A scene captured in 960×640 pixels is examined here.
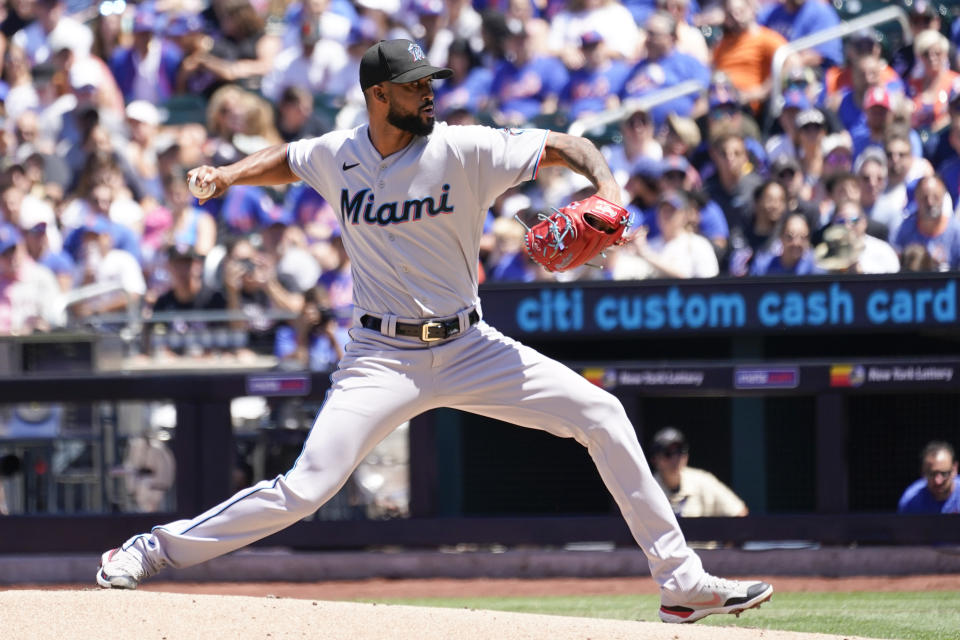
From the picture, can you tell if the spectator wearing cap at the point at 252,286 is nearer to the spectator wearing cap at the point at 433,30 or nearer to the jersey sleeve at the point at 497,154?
the spectator wearing cap at the point at 433,30

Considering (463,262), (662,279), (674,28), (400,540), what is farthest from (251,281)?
(463,262)

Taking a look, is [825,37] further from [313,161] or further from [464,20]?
[313,161]

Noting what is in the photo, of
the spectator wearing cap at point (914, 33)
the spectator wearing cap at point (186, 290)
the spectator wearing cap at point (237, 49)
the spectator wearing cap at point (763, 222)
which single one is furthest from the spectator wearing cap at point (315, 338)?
the spectator wearing cap at point (914, 33)

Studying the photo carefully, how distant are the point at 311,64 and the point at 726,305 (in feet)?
17.2

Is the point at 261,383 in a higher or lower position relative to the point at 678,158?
lower

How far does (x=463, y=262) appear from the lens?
489cm

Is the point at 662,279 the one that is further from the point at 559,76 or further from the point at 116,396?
the point at 559,76

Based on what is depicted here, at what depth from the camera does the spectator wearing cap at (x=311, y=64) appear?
11.8 meters

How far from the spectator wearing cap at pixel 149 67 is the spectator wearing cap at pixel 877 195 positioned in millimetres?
5987

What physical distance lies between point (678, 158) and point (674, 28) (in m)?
1.58

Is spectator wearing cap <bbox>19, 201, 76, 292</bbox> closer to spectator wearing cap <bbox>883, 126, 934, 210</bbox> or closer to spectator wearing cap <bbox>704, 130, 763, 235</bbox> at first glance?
spectator wearing cap <bbox>704, 130, 763, 235</bbox>

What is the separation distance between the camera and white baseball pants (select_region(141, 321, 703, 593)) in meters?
4.73

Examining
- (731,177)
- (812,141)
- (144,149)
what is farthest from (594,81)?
(144,149)

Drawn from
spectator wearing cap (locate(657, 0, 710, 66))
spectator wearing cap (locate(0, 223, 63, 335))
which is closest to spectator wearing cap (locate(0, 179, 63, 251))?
spectator wearing cap (locate(0, 223, 63, 335))
